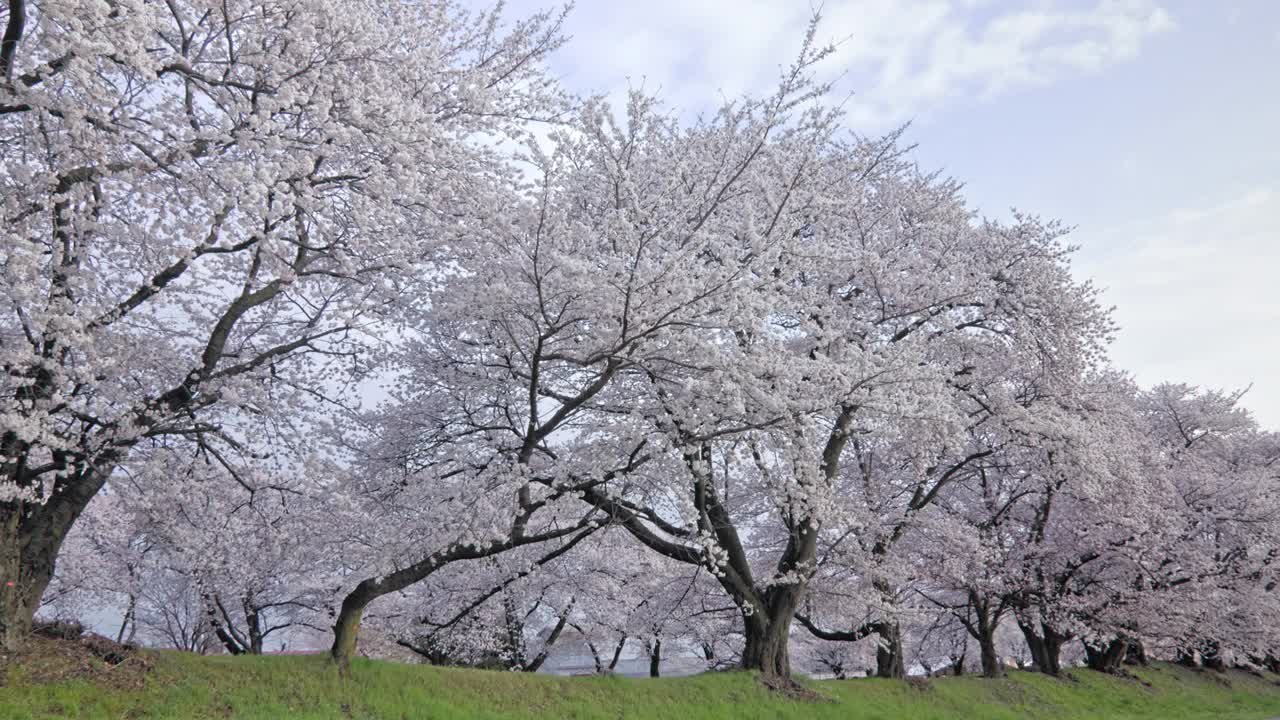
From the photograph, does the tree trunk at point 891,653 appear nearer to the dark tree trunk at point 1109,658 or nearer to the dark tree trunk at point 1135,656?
the dark tree trunk at point 1109,658

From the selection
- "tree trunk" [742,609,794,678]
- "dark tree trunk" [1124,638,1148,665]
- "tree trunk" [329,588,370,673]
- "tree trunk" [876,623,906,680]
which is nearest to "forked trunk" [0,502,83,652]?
"tree trunk" [329,588,370,673]

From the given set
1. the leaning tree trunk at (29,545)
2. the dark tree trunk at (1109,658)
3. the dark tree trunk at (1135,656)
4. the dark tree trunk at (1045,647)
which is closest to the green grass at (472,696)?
the leaning tree trunk at (29,545)

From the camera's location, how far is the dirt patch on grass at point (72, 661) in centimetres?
938

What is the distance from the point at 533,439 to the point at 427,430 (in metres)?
4.11

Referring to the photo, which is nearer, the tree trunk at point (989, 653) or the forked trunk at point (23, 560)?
the forked trunk at point (23, 560)

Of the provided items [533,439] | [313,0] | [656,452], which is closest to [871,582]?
[656,452]

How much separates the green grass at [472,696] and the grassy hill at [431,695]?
20 millimetres

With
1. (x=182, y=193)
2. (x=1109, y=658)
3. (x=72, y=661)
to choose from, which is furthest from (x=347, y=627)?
(x=1109, y=658)

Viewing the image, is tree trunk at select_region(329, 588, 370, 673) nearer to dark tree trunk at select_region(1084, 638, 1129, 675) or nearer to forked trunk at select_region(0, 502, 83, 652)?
forked trunk at select_region(0, 502, 83, 652)

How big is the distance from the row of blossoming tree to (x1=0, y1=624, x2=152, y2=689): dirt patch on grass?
0.48 m

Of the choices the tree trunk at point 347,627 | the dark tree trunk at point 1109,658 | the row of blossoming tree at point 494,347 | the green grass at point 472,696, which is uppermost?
the row of blossoming tree at point 494,347

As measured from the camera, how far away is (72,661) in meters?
9.99

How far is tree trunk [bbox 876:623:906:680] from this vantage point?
719 inches

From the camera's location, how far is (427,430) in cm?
1484
